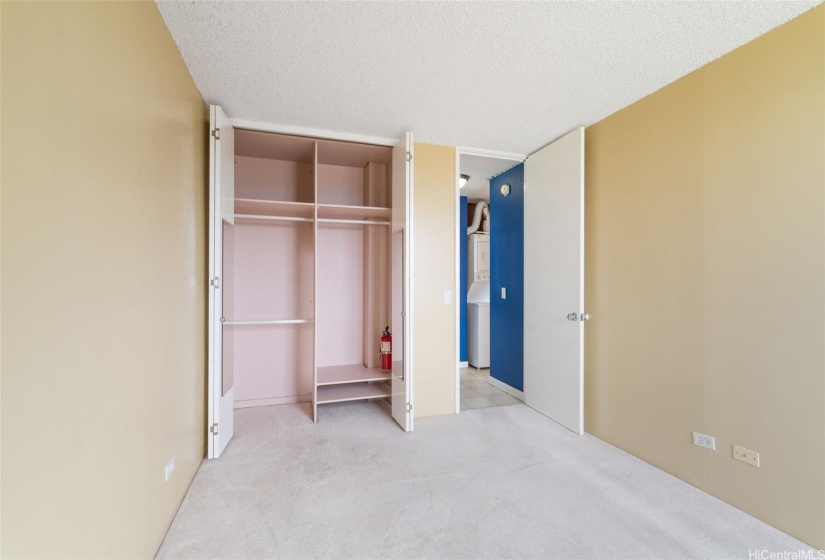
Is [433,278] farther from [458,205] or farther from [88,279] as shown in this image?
[88,279]

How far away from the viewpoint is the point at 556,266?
3244 mm

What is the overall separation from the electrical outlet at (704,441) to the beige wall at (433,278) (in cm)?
185

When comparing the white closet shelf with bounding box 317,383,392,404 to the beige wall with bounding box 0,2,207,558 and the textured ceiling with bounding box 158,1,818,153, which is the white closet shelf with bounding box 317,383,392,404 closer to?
the beige wall with bounding box 0,2,207,558

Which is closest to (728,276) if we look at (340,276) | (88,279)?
(88,279)

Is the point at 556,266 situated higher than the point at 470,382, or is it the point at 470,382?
the point at 556,266

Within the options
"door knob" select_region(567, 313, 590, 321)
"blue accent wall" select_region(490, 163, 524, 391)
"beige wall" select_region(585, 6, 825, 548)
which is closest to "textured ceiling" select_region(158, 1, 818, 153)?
"beige wall" select_region(585, 6, 825, 548)

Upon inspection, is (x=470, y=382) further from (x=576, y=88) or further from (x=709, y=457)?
(x=576, y=88)

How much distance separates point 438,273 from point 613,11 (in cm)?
228

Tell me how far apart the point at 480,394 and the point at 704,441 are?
2242 mm

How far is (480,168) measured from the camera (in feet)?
13.7

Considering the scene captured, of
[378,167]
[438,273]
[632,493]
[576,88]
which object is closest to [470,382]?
[438,273]

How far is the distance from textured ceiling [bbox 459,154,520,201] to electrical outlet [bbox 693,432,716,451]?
2858 millimetres

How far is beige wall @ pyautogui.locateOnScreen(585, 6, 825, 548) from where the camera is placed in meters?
1.76

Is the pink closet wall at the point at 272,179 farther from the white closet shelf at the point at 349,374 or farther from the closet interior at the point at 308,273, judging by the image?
the white closet shelf at the point at 349,374
